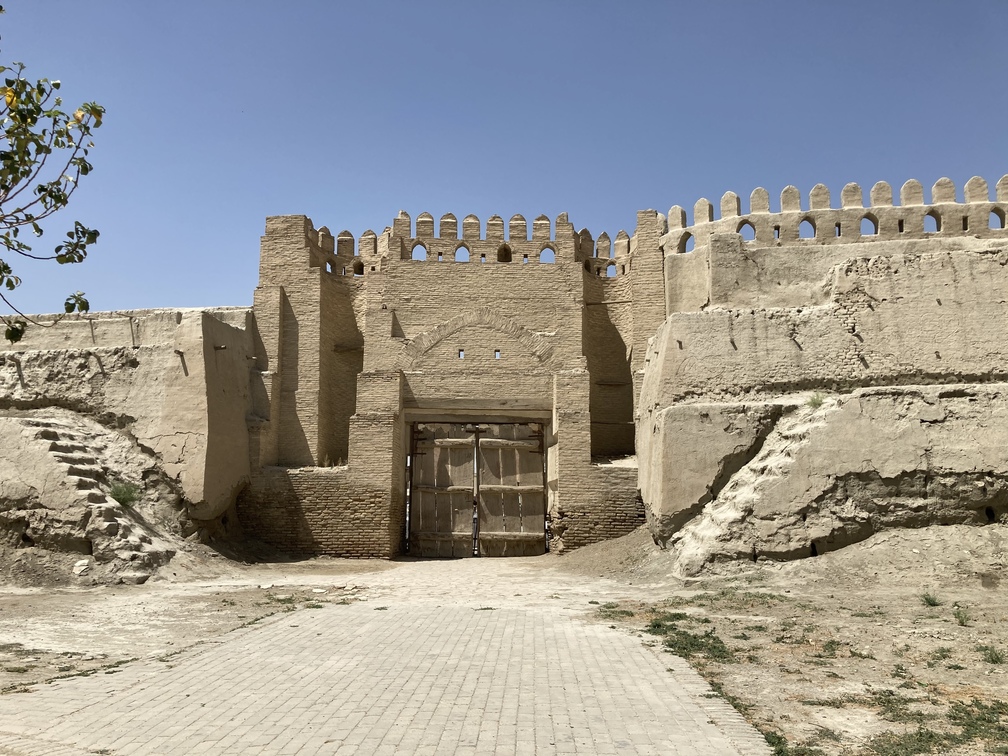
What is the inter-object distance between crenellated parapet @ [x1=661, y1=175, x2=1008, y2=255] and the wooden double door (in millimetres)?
5710

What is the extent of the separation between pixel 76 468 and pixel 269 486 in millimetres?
3881

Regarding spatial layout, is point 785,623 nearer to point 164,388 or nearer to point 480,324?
point 480,324

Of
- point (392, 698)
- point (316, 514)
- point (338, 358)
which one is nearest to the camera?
point (392, 698)

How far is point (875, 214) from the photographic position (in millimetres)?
18031

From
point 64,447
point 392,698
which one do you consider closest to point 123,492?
point 64,447

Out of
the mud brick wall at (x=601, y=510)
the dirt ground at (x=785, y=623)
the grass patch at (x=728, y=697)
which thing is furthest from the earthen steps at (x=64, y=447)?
the grass patch at (x=728, y=697)

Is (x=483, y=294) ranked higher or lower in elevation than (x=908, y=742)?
higher

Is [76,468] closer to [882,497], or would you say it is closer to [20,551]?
[20,551]

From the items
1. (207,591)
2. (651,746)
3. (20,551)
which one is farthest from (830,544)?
(20,551)

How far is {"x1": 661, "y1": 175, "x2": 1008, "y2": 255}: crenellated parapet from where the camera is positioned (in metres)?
17.8

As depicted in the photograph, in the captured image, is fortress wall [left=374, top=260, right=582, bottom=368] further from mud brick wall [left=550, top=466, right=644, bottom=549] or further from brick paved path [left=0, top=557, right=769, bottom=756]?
brick paved path [left=0, top=557, right=769, bottom=756]

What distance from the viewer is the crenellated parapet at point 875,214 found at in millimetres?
17844

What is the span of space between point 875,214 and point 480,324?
8.77 meters

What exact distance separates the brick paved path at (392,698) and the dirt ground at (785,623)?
0.41 meters
